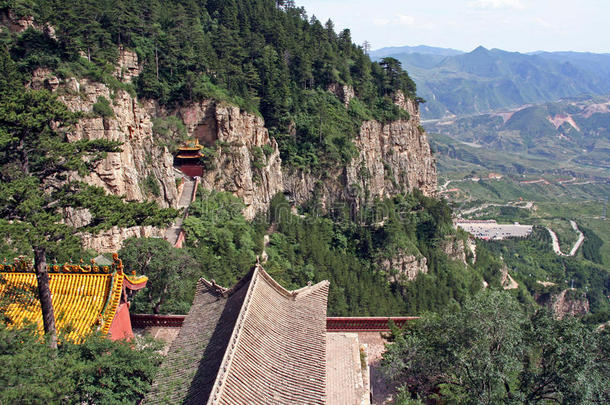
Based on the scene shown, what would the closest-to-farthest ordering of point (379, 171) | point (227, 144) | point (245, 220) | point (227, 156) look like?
1. point (245, 220)
2. point (227, 156)
3. point (227, 144)
4. point (379, 171)

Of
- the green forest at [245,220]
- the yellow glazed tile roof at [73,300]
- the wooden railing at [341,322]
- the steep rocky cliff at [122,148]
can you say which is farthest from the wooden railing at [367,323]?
the steep rocky cliff at [122,148]

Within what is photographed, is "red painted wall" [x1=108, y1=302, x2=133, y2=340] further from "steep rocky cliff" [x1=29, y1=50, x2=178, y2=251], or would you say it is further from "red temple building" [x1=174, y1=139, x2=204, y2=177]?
"red temple building" [x1=174, y1=139, x2=204, y2=177]

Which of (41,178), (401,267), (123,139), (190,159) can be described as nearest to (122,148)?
(123,139)

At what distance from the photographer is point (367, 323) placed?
2230 cm

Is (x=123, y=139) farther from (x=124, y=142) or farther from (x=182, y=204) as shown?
(x=182, y=204)

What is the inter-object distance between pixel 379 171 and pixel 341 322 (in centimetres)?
3724

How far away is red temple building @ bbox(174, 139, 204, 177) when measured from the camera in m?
41.8

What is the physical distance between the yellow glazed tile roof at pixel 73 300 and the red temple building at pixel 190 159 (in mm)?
25375

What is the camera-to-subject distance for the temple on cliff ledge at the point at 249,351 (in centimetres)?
1237

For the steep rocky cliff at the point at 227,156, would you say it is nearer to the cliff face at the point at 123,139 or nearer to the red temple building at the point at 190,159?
the cliff face at the point at 123,139

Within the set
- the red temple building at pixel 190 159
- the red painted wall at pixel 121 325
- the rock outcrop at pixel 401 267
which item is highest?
the red temple building at pixel 190 159

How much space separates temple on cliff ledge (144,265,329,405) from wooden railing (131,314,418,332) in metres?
4.34

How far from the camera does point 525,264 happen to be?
98.1 metres

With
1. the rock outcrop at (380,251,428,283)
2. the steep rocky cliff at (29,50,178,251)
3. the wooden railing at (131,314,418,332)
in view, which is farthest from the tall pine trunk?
the rock outcrop at (380,251,428,283)
